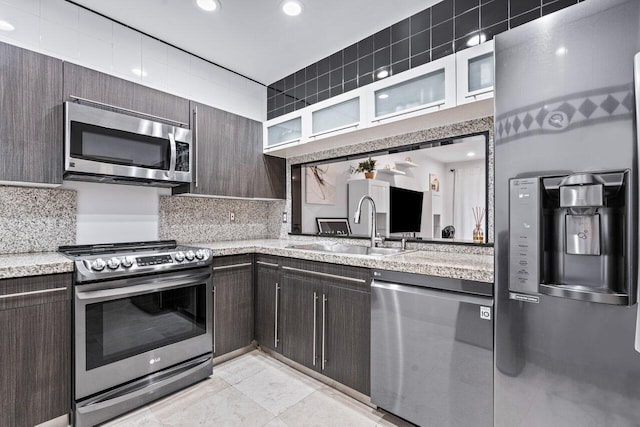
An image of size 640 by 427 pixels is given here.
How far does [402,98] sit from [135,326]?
2.22 m

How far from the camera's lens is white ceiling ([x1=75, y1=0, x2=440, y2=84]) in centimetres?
217

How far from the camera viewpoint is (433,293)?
1.58 m

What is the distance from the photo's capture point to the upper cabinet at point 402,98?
1739 millimetres

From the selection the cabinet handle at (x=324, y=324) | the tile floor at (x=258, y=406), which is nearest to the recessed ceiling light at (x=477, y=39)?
the cabinet handle at (x=324, y=324)

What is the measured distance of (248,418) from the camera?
5.92ft

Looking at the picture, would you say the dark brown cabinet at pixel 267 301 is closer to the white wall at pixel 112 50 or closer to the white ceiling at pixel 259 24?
the white wall at pixel 112 50

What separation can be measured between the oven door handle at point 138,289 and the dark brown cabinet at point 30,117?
746mm

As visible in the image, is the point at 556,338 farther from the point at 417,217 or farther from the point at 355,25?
the point at 355,25

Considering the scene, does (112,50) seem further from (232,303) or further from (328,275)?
(328,275)

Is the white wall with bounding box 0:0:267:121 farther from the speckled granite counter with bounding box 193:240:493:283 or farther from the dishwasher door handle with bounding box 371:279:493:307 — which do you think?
the dishwasher door handle with bounding box 371:279:493:307

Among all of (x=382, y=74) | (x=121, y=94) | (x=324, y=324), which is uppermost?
(x=382, y=74)

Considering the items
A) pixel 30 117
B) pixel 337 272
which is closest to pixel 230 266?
pixel 337 272

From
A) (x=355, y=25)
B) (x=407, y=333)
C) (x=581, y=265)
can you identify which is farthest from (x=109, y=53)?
(x=581, y=265)

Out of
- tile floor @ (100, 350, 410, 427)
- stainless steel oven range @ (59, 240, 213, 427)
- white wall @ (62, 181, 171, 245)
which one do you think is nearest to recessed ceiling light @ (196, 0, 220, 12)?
white wall @ (62, 181, 171, 245)
